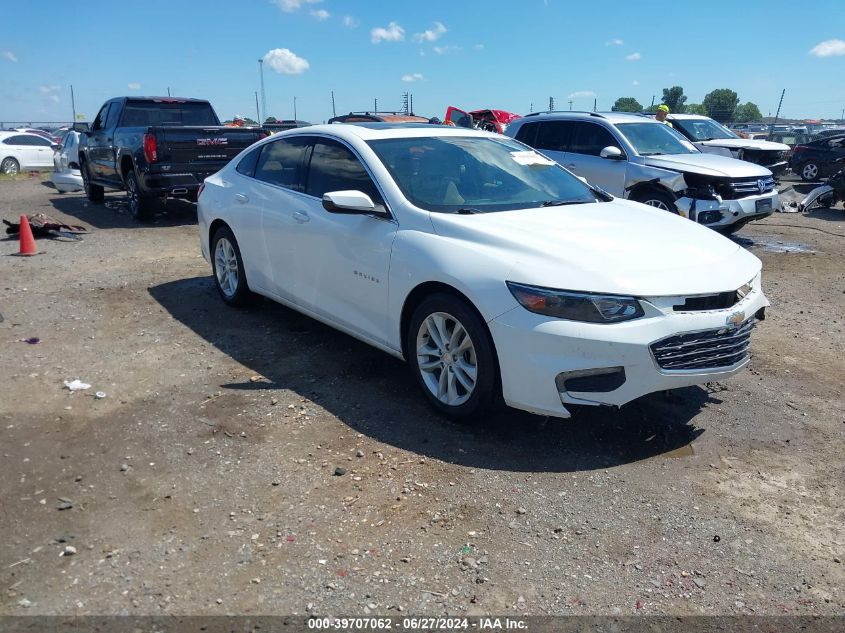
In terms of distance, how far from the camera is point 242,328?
6.17 m

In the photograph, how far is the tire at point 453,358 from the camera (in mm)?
3934

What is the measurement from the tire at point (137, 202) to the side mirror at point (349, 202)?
826 cm

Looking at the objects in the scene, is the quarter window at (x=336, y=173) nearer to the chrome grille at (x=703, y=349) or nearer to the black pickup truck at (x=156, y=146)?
the chrome grille at (x=703, y=349)

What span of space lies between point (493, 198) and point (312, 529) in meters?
2.56

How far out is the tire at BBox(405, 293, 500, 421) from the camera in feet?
12.9

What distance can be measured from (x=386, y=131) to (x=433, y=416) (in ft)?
7.18

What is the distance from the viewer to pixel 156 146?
36.2 ft

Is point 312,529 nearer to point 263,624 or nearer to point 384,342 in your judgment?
point 263,624

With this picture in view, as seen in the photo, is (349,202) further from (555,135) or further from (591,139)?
(555,135)

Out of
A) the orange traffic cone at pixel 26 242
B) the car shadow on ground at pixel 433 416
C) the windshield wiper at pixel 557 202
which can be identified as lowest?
the car shadow on ground at pixel 433 416

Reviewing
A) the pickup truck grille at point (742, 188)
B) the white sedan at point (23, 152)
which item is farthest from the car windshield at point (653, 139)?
the white sedan at point (23, 152)

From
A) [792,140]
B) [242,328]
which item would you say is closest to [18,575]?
[242,328]

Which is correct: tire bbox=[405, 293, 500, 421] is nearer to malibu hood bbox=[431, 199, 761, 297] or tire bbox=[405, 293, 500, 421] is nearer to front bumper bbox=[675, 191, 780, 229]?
malibu hood bbox=[431, 199, 761, 297]

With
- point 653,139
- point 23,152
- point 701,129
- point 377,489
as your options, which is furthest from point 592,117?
point 23,152
